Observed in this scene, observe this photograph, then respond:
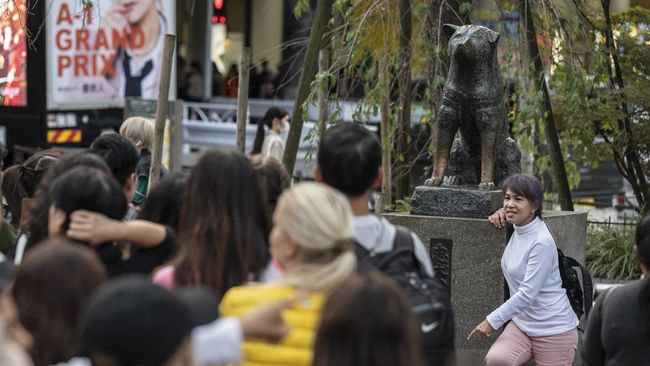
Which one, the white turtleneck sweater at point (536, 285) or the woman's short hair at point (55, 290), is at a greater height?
the woman's short hair at point (55, 290)

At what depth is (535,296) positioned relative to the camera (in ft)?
→ 25.0

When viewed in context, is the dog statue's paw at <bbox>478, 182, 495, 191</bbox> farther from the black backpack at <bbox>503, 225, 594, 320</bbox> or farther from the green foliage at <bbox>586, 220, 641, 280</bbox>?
the green foliage at <bbox>586, 220, 641, 280</bbox>

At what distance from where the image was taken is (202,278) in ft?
14.7

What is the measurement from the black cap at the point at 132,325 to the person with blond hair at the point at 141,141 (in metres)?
5.02

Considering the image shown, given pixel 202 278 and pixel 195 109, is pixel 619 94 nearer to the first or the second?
pixel 202 278

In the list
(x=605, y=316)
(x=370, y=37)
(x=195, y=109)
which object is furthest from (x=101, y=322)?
(x=195, y=109)

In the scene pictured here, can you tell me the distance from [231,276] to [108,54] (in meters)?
13.8

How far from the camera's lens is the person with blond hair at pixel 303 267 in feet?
13.0

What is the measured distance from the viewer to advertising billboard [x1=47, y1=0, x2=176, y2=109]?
1733 cm

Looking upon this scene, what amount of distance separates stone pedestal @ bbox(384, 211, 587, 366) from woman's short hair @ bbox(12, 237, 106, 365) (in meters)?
5.18

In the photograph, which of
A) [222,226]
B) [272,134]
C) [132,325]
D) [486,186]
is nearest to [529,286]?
[486,186]

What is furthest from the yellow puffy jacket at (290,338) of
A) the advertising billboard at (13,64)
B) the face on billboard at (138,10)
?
the face on billboard at (138,10)

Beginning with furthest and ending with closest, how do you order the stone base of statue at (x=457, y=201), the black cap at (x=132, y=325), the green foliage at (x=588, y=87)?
the green foliage at (x=588, y=87)
the stone base of statue at (x=457, y=201)
the black cap at (x=132, y=325)

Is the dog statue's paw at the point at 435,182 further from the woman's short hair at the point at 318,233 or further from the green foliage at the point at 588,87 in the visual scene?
the woman's short hair at the point at 318,233
